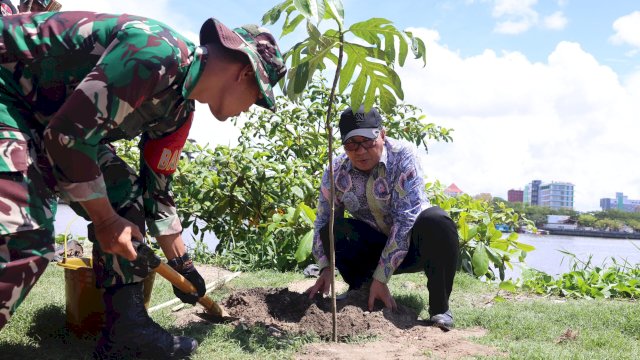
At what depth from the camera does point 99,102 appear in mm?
1584

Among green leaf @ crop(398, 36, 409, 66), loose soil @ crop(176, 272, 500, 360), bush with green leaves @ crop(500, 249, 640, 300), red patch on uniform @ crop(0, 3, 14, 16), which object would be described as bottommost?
loose soil @ crop(176, 272, 500, 360)

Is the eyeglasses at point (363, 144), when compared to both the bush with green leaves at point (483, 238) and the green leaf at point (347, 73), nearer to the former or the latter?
the green leaf at point (347, 73)

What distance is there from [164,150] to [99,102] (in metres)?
0.71

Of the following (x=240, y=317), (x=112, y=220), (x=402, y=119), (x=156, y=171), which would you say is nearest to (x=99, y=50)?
Result: (x=112, y=220)

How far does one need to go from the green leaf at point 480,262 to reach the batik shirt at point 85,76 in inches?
95.7

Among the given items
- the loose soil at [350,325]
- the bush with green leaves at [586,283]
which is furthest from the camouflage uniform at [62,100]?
the bush with green leaves at [586,283]

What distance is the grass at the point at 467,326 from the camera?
228 centimetres

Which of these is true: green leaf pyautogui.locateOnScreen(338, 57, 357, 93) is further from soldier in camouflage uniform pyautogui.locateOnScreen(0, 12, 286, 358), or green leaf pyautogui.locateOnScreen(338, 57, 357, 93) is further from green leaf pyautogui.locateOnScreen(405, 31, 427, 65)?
soldier in camouflage uniform pyautogui.locateOnScreen(0, 12, 286, 358)

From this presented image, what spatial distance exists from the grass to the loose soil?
0.08m

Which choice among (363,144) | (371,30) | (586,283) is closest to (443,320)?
(363,144)

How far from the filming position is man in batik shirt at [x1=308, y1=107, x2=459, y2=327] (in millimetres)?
2861

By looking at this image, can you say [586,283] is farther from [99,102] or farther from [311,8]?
[99,102]

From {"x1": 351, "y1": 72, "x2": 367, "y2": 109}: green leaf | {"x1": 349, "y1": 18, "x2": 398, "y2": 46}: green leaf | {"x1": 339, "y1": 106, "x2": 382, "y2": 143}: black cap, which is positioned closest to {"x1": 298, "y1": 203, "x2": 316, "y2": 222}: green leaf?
{"x1": 339, "y1": 106, "x2": 382, "y2": 143}: black cap

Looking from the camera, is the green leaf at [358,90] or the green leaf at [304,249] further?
the green leaf at [304,249]
